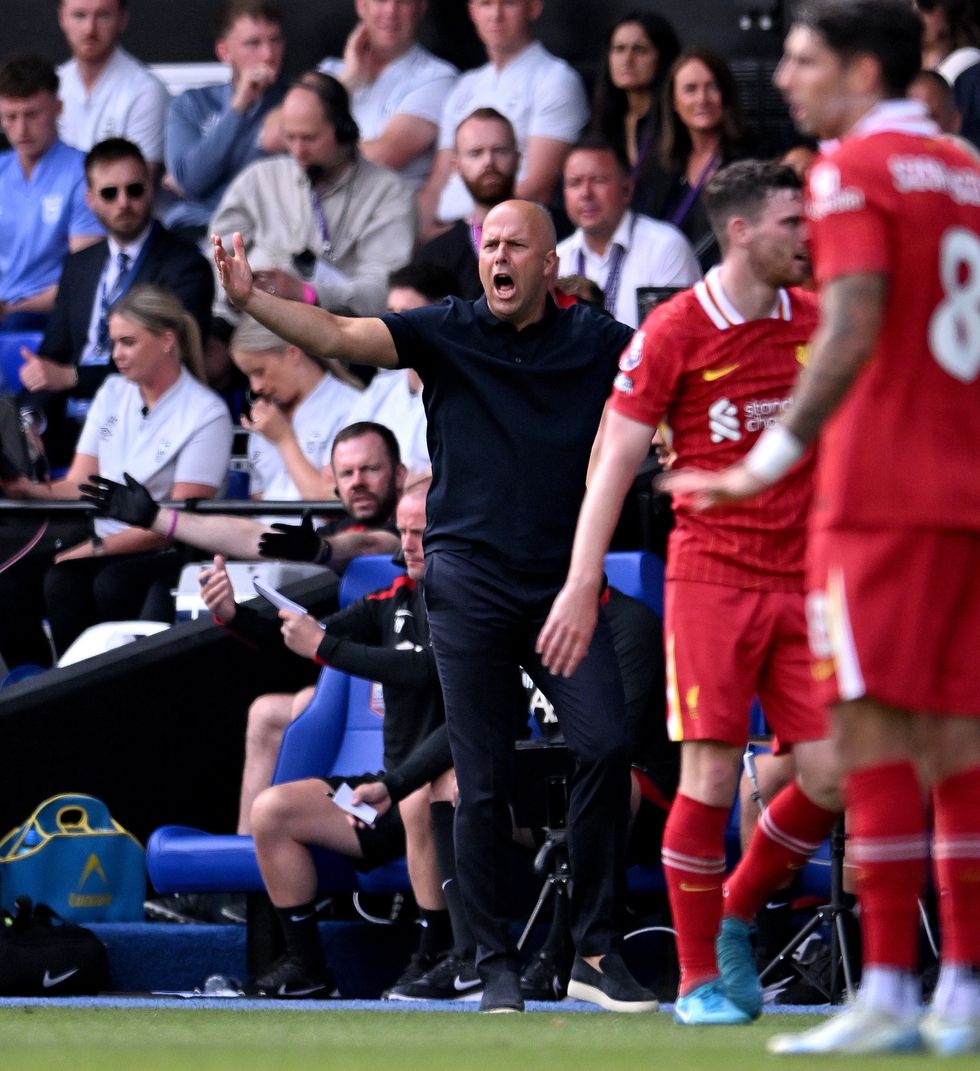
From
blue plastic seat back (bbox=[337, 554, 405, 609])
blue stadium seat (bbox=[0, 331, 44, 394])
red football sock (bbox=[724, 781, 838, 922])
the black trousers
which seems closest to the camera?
red football sock (bbox=[724, 781, 838, 922])

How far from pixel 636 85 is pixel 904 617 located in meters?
6.90

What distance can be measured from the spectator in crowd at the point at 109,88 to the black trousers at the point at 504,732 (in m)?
6.53

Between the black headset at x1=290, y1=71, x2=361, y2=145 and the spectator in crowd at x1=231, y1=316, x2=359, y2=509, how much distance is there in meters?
1.09

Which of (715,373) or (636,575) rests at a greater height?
(715,373)

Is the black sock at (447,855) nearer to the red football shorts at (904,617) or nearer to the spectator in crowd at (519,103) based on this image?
the red football shorts at (904,617)

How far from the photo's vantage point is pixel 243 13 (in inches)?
452

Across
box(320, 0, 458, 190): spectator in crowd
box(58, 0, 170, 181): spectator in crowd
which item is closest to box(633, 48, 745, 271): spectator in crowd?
box(320, 0, 458, 190): spectator in crowd

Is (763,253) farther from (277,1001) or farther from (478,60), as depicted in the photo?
(478,60)

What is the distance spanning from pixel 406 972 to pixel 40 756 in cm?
197

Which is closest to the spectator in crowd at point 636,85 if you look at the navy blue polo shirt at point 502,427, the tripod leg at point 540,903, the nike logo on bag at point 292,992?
the tripod leg at point 540,903

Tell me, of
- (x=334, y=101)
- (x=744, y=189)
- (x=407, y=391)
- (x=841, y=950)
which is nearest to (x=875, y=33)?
(x=744, y=189)

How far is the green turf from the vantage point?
12.5 ft

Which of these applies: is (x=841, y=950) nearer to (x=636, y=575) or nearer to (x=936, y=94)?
(x=636, y=575)

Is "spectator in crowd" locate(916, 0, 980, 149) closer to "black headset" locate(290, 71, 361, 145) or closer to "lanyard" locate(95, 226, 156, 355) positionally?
"black headset" locate(290, 71, 361, 145)
